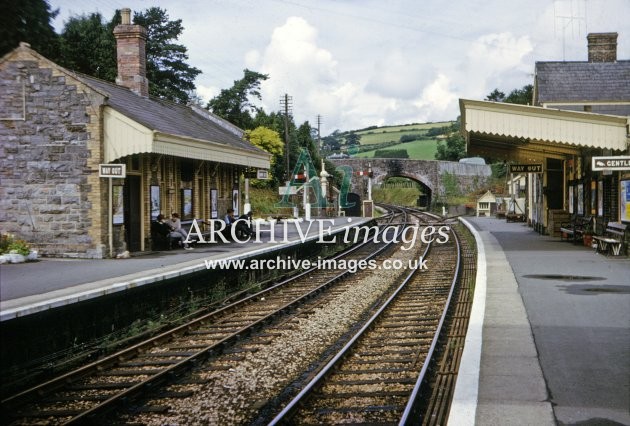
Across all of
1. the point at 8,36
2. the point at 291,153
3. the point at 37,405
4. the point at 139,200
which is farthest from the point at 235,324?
the point at 291,153

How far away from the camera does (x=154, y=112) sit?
1638 centimetres

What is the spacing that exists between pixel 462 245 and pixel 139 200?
463 inches

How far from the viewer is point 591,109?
2569 centimetres

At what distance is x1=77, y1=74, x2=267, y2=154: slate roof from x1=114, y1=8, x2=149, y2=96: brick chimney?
0.48 m

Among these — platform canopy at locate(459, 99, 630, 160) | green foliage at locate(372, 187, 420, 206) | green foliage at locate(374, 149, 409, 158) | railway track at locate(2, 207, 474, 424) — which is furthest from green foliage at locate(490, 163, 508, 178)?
railway track at locate(2, 207, 474, 424)

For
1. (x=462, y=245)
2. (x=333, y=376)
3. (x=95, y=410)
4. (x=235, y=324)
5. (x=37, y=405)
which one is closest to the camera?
(x=95, y=410)

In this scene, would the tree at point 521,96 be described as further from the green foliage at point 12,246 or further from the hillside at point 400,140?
the green foliage at point 12,246

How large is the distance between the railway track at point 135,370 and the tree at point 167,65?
1866 centimetres

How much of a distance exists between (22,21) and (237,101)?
42.6 metres

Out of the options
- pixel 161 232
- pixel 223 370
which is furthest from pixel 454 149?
pixel 223 370

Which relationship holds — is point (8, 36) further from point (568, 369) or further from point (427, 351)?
point (427, 351)

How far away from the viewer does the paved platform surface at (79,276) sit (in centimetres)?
745

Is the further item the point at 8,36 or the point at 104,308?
the point at 104,308

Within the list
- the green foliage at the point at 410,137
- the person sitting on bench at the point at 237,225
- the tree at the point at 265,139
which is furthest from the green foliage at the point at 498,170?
the green foliage at the point at 410,137
